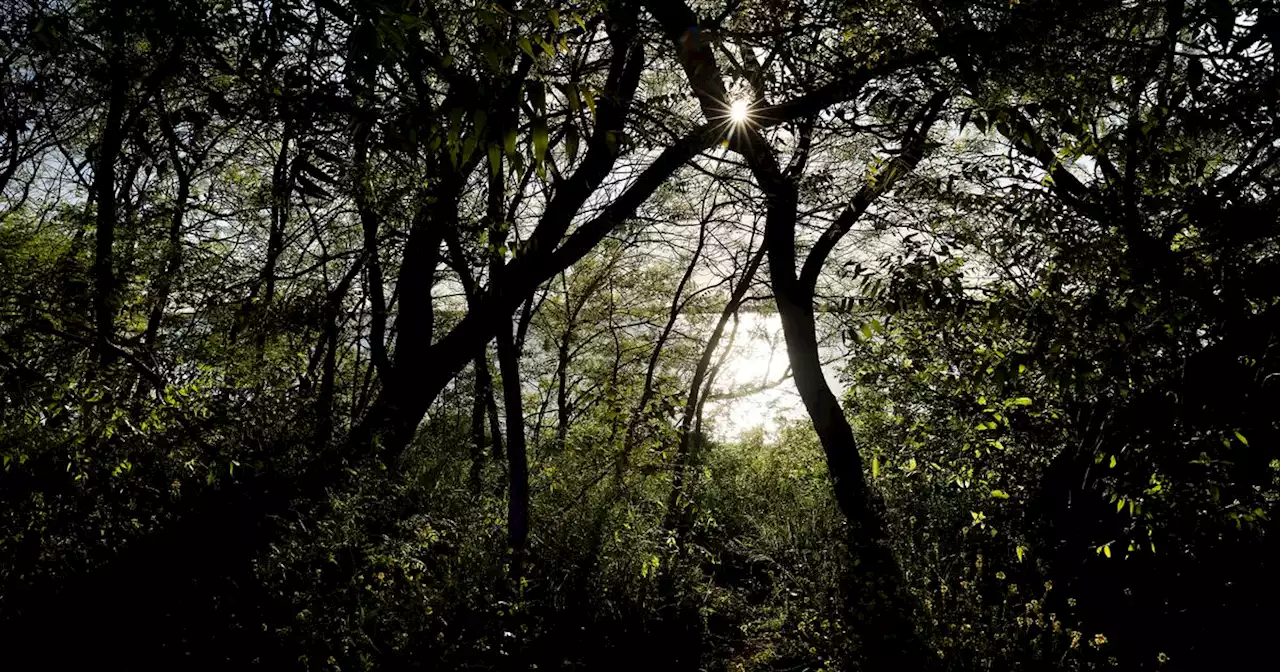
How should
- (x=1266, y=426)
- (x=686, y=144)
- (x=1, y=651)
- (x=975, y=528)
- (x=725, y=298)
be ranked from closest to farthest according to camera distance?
1. (x=1266, y=426)
2. (x=686, y=144)
3. (x=1, y=651)
4. (x=975, y=528)
5. (x=725, y=298)

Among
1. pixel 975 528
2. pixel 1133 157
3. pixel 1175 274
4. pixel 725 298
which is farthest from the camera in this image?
pixel 725 298

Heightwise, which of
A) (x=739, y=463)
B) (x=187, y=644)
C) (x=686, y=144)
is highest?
(x=739, y=463)

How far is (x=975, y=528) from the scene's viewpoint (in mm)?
5840

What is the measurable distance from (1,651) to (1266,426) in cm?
670

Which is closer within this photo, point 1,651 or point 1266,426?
point 1266,426

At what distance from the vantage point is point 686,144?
3.76m

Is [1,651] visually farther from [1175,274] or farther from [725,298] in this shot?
[725,298]

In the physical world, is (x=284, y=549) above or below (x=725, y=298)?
below

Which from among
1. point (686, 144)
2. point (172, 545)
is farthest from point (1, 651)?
point (686, 144)

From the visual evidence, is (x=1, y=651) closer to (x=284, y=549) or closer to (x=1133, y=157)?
(x=284, y=549)

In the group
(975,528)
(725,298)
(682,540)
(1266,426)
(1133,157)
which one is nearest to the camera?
(1266,426)

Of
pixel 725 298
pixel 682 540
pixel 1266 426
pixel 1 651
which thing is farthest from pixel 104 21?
pixel 725 298

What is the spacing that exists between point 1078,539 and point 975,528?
0.87m

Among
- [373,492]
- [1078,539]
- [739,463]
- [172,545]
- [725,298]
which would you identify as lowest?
[172,545]
